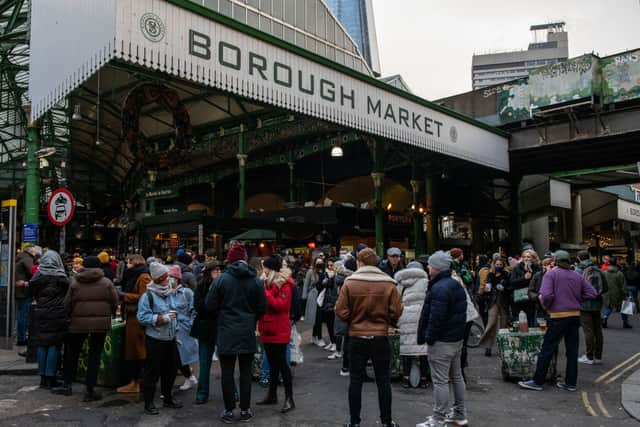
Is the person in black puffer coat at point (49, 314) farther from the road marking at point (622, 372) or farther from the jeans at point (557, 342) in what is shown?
the road marking at point (622, 372)

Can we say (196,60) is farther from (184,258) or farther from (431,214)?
(431,214)

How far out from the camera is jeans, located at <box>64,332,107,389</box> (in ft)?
22.6

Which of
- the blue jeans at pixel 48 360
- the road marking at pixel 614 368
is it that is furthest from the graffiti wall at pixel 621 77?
the blue jeans at pixel 48 360

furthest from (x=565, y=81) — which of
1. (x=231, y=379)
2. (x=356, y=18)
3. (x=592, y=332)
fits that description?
(x=356, y=18)

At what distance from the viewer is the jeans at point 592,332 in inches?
355

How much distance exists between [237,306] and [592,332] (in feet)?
21.6

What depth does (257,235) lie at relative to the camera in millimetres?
19594

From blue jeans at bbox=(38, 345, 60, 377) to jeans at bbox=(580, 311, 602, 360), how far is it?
331 inches

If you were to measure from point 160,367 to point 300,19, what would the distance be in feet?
84.4

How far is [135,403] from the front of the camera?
265 inches

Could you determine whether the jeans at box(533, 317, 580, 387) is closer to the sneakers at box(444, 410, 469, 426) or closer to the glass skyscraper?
the sneakers at box(444, 410, 469, 426)

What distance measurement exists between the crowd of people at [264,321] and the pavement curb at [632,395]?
69cm

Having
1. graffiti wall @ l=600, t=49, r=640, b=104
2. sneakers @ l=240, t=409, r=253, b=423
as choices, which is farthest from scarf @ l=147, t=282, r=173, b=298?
graffiti wall @ l=600, t=49, r=640, b=104

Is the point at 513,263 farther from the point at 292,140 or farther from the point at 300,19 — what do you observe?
the point at 300,19
